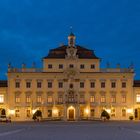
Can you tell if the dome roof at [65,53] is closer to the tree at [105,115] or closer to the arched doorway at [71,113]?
the arched doorway at [71,113]

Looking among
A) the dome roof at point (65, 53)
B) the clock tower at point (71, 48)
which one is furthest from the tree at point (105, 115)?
the clock tower at point (71, 48)

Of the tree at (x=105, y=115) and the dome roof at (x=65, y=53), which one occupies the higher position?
the dome roof at (x=65, y=53)

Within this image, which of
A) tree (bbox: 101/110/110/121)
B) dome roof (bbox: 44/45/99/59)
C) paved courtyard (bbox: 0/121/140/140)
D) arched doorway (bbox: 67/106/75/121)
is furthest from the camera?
dome roof (bbox: 44/45/99/59)

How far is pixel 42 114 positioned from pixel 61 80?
6827 millimetres

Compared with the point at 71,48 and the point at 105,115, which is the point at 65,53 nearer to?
the point at 71,48

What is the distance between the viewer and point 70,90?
78.6 meters

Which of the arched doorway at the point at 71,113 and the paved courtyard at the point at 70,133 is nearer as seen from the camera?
the paved courtyard at the point at 70,133

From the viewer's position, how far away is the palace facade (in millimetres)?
78562

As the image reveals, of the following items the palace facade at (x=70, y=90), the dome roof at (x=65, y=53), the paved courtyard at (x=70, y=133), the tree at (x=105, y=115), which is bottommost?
the paved courtyard at (x=70, y=133)

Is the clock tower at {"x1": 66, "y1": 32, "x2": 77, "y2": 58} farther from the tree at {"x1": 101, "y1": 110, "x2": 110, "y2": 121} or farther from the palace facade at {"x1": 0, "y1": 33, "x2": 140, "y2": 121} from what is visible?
→ the tree at {"x1": 101, "y1": 110, "x2": 110, "y2": 121}

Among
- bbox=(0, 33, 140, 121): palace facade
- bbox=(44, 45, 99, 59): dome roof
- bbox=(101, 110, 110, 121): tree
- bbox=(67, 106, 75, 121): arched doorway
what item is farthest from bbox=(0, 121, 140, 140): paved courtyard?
bbox=(44, 45, 99, 59): dome roof

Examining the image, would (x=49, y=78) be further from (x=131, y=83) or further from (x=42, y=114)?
(x=131, y=83)

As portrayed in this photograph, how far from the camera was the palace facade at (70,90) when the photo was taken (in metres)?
78.6

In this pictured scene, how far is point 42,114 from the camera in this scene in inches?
3086
